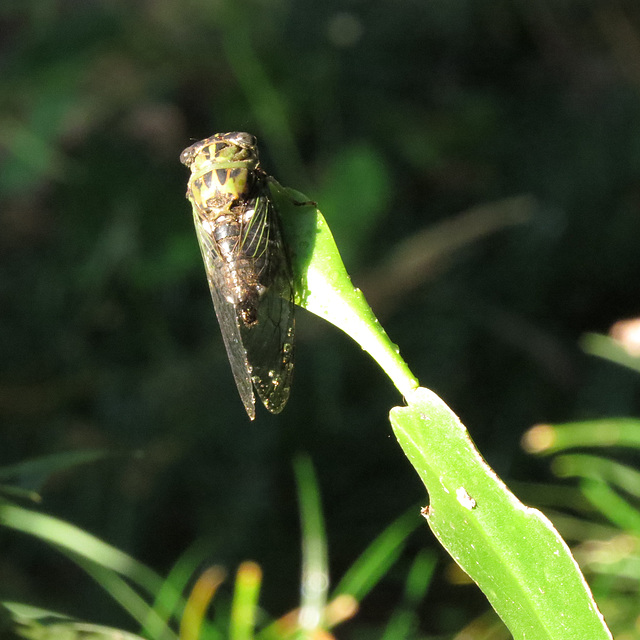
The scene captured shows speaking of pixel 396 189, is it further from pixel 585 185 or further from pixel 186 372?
pixel 186 372

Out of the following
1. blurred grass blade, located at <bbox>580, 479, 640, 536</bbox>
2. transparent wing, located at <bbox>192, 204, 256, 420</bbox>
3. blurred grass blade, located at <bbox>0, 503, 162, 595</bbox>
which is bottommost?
blurred grass blade, located at <bbox>580, 479, 640, 536</bbox>

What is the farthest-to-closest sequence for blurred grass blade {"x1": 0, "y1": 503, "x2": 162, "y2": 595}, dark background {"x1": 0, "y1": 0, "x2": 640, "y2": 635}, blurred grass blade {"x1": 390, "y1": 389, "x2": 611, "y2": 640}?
dark background {"x1": 0, "y1": 0, "x2": 640, "y2": 635}, blurred grass blade {"x1": 0, "y1": 503, "x2": 162, "y2": 595}, blurred grass blade {"x1": 390, "y1": 389, "x2": 611, "y2": 640}

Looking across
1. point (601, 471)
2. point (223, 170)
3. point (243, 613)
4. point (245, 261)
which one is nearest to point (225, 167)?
point (223, 170)

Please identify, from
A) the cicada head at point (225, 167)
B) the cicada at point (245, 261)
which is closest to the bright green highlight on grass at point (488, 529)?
the cicada at point (245, 261)

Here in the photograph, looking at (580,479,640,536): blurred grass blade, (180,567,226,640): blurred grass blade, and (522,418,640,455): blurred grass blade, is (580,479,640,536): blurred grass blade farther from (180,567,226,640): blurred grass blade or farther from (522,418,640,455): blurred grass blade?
(180,567,226,640): blurred grass blade

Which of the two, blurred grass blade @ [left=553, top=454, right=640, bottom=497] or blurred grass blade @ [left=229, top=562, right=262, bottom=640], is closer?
blurred grass blade @ [left=229, top=562, right=262, bottom=640]

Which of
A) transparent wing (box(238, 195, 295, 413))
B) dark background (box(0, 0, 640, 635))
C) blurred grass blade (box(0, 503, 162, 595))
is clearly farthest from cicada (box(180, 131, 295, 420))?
dark background (box(0, 0, 640, 635))
